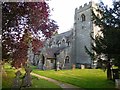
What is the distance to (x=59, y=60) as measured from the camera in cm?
4706

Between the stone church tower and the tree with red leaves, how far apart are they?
35.4 meters

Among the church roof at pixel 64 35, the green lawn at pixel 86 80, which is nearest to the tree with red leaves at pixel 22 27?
the green lawn at pixel 86 80

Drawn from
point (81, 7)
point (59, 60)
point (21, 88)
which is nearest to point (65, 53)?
point (59, 60)

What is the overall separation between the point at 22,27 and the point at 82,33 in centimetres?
3835

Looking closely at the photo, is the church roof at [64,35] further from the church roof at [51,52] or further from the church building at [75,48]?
the church roof at [51,52]

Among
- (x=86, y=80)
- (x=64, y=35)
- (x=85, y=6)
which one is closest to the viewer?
(x=86, y=80)

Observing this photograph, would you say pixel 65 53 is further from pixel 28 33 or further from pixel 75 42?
pixel 28 33

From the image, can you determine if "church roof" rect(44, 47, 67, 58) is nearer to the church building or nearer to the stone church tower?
the church building

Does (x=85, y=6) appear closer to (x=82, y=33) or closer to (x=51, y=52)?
(x=82, y=33)

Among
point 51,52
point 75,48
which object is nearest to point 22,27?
point 51,52

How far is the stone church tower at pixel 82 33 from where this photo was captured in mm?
49094

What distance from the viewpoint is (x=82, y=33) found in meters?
51.1

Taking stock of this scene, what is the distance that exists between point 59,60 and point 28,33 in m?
33.8

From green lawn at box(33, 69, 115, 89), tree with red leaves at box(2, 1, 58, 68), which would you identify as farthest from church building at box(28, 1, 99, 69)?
tree with red leaves at box(2, 1, 58, 68)
